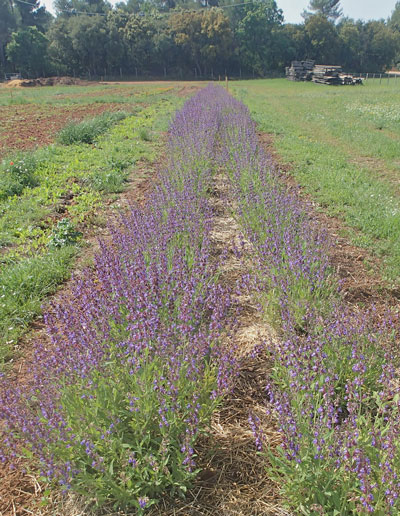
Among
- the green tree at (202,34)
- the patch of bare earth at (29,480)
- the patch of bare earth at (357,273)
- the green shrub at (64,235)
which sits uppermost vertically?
the green tree at (202,34)

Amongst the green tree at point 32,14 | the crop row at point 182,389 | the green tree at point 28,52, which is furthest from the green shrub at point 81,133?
the green tree at point 32,14

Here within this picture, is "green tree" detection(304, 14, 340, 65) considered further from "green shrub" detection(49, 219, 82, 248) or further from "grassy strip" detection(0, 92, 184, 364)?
"green shrub" detection(49, 219, 82, 248)

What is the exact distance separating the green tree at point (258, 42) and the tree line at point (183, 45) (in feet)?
0.52

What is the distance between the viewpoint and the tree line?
183ft

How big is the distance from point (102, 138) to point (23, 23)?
293 ft

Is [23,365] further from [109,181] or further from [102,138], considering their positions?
[102,138]

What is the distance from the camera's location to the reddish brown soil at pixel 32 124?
11.8m

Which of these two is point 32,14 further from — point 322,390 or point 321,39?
point 322,390

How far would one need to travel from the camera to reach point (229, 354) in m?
2.44

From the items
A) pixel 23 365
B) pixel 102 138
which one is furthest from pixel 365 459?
pixel 102 138

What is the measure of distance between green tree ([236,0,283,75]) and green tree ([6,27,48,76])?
31.4 metres

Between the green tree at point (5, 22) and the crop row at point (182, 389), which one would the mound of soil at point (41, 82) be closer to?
the green tree at point (5, 22)

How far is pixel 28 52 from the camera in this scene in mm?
53406

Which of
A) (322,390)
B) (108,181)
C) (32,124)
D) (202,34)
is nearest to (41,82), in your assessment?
(202,34)
